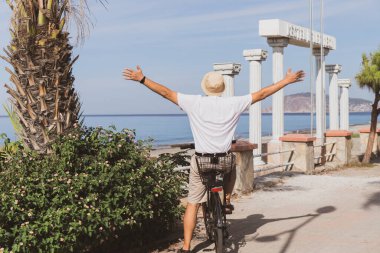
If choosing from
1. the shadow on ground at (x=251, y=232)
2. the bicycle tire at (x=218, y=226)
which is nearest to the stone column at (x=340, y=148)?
the shadow on ground at (x=251, y=232)

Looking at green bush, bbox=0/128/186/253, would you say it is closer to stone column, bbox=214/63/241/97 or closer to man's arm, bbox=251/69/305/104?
man's arm, bbox=251/69/305/104

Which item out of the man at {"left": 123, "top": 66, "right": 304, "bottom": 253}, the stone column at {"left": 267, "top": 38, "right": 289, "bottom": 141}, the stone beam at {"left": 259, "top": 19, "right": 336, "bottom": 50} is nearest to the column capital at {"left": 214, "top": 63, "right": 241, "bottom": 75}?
the stone beam at {"left": 259, "top": 19, "right": 336, "bottom": 50}

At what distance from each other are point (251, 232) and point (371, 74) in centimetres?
1336

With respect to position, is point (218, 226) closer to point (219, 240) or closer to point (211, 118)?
point (219, 240)

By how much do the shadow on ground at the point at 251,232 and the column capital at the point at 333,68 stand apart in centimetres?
1792

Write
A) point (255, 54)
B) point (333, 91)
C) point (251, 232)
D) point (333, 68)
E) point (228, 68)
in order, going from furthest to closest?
point (333, 91) < point (333, 68) < point (255, 54) < point (228, 68) < point (251, 232)

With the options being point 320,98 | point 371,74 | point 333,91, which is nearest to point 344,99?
point 333,91

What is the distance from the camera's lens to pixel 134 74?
5.30 meters

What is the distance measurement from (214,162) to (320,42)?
60.5ft

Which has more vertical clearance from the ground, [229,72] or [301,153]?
[229,72]

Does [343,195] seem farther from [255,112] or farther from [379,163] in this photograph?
[379,163]

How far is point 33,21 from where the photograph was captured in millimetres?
6004

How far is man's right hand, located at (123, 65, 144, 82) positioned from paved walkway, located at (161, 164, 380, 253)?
217 centimetres

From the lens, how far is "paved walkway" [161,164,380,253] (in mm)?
6387
